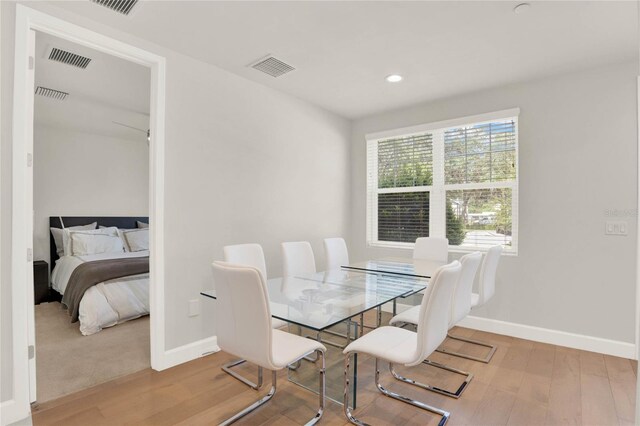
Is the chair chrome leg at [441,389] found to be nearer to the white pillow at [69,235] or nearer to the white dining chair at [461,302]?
the white dining chair at [461,302]

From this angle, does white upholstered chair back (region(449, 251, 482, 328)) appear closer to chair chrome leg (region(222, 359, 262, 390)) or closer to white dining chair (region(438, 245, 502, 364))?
white dining chair (region(438, 245, 502, 364))

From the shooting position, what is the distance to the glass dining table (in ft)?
6.20

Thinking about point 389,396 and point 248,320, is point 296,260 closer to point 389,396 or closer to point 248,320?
point 389,396

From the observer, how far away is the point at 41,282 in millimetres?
4477

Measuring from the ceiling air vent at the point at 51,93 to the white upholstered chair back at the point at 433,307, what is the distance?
432 centimetres

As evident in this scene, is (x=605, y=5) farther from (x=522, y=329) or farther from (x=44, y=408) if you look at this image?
(x=44, y=408)

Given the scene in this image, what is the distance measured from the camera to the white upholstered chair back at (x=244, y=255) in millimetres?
2629

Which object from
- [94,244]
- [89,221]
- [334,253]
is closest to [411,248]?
[334,253]

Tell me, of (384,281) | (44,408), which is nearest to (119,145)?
(44,408)

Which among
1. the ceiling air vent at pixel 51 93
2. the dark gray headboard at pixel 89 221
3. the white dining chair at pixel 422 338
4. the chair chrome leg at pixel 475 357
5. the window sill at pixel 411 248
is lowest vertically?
the chair chrome leg at pixel 475 357

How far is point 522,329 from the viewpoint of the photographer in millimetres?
3283

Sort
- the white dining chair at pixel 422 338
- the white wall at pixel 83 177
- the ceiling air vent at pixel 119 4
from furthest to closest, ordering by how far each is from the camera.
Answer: the white wall at pixel 83 177 < the ceiling air vent at pixel 119 4 < the white dining chair at pixel 422 338

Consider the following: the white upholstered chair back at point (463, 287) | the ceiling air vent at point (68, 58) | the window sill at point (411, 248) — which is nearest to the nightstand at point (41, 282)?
the ceiling air vent at point (68, 58)

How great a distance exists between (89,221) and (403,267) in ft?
16.6
